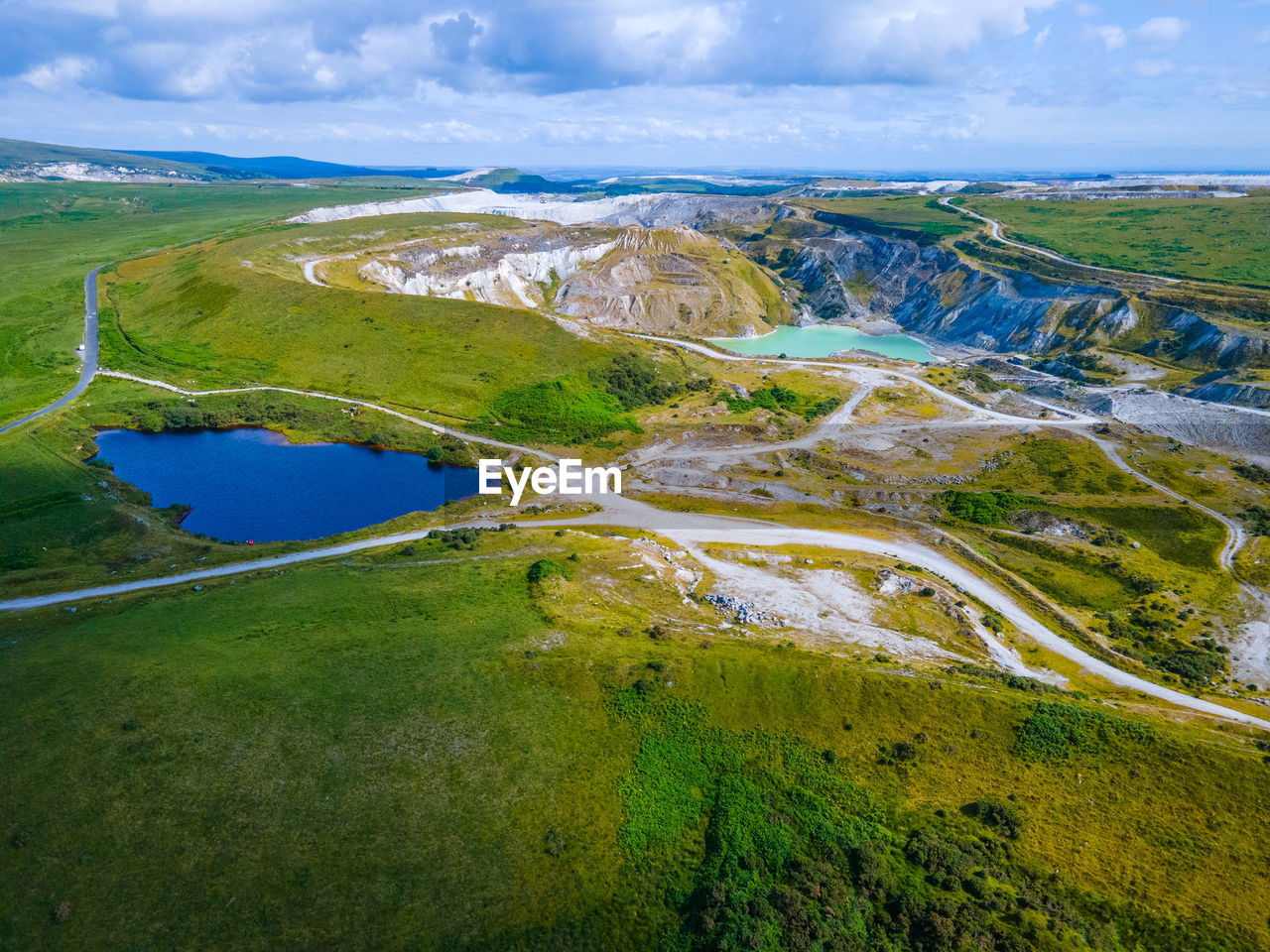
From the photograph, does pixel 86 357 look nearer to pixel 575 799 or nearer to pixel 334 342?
pixel 334 342

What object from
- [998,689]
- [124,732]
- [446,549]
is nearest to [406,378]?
[446,549]

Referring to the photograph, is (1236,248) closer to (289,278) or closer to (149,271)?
(289,278)

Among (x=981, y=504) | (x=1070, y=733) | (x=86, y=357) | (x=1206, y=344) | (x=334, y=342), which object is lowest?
(x=981, y=504)

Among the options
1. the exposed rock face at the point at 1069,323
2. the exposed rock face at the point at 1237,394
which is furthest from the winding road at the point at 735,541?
the exposed rock face at the point at 1069,323

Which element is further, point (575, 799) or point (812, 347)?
point (812, 347)

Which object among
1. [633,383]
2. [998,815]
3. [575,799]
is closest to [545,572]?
[575,799]

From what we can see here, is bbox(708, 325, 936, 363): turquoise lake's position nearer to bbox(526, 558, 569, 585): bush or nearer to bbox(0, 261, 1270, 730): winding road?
bbox(0, 261, 1270, 730): winding road

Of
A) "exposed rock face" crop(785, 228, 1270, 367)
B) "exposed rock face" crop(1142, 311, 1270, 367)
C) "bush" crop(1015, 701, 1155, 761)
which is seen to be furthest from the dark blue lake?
"exposed rock face" crop(1142, 311, 1270, 367)

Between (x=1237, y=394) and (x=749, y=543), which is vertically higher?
(x=1237, y=394)

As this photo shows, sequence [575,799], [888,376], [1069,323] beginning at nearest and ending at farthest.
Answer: [575,799]
[888,376]
[1069,323]
